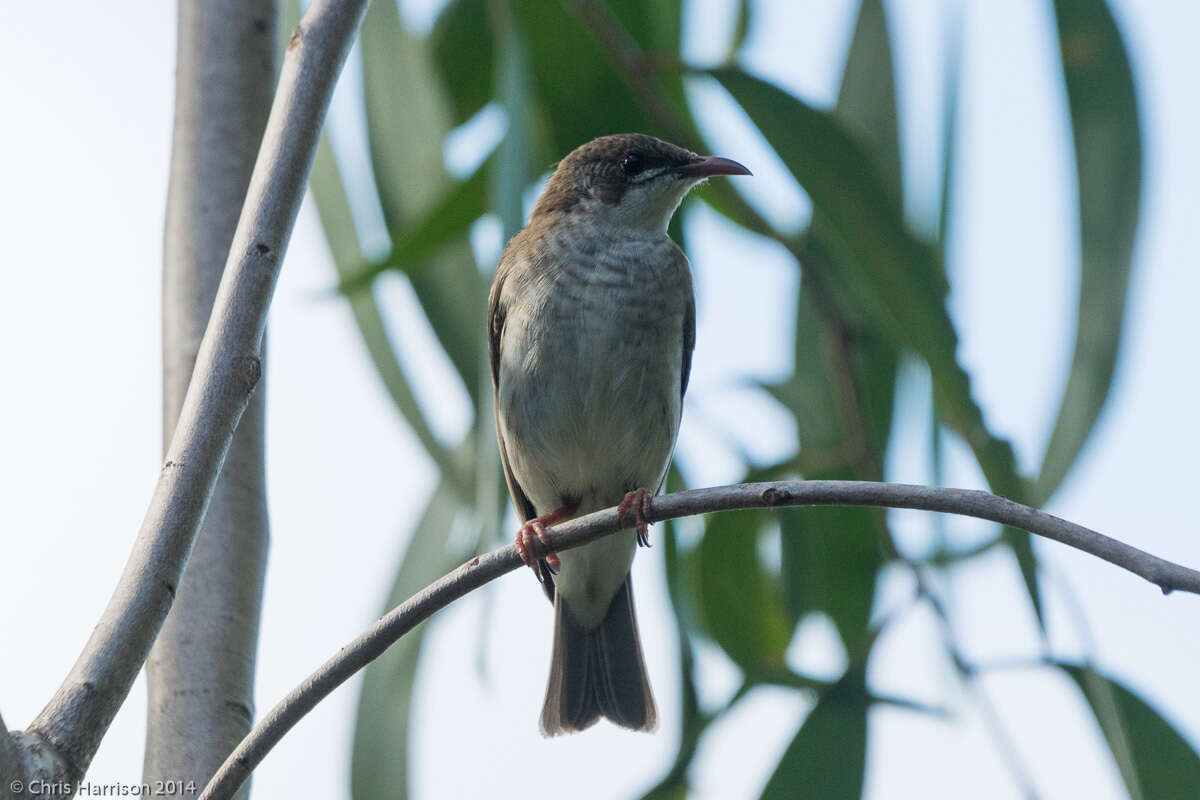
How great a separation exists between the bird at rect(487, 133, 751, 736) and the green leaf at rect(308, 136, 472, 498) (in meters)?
0.18

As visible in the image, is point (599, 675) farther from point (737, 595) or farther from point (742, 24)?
point (742, 24)

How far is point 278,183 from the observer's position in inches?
75.6

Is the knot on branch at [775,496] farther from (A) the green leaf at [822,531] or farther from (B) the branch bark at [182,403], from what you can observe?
(A) the green leaf at [822,531]

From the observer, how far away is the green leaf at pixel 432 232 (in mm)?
3412

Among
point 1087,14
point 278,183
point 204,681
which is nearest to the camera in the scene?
point 278,183

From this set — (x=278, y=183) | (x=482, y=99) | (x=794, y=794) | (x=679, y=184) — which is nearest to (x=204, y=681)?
(x=278, y=183)

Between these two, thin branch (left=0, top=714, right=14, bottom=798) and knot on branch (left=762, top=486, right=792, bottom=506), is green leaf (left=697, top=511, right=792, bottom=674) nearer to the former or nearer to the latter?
knot on branch (left=762, top=486, right=792, bottom=506)

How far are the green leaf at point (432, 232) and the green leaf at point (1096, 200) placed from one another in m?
1.62

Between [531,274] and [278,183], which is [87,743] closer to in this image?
[278,183]

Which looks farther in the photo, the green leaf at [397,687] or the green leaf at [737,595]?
the green leaf at [737,595]

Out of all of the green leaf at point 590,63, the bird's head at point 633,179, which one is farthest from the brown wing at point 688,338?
the green leaf at point 590,63

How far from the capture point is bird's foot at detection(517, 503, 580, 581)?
2411 millimetres

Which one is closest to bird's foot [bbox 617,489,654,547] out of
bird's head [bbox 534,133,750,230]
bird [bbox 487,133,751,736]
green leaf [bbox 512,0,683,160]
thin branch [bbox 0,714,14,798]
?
bird [bbox 487,133,751,736]

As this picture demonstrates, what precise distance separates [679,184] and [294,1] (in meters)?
1.27
